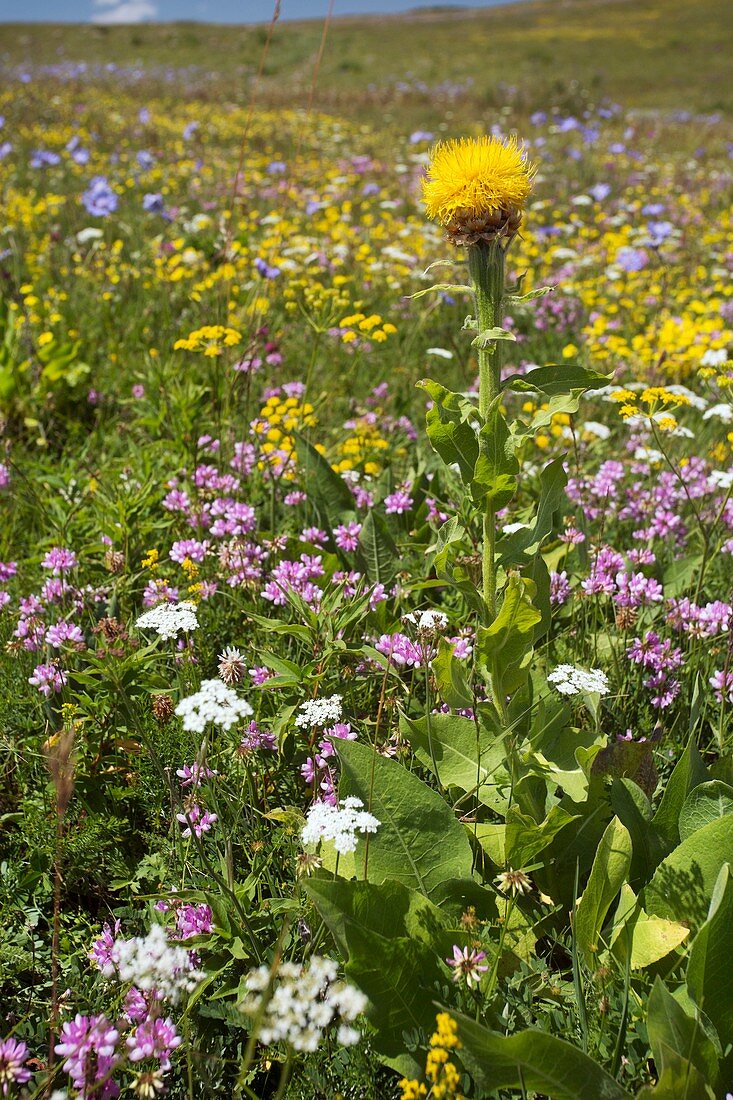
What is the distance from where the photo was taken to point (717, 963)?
4.31ft

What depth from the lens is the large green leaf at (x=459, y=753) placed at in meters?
1.72

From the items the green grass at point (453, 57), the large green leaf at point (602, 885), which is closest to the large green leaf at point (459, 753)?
the large green leaf at point (602, 885)

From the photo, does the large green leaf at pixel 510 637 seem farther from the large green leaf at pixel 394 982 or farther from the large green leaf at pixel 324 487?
the large green leaf at pixel 324 487

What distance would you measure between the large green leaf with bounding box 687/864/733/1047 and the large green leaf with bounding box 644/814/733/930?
0.32ft

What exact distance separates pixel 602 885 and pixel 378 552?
49.7 inches

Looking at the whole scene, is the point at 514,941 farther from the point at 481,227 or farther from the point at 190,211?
the point at 190,211

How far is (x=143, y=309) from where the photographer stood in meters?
4.99

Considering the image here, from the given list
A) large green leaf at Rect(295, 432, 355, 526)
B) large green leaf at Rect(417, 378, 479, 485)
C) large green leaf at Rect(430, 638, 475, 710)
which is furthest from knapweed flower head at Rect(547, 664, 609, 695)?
large green leaf at Rect(295, 432, 355, 526)

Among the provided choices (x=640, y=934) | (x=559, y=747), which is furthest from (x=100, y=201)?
(x=640, y=934)

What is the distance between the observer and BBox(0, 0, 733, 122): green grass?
59.5 feet

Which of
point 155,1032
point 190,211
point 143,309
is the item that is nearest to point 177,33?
point 190,211

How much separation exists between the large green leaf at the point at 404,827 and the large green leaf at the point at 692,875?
37 cm

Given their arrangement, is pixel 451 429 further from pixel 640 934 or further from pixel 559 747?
pixel 640 934

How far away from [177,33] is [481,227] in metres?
41.0
